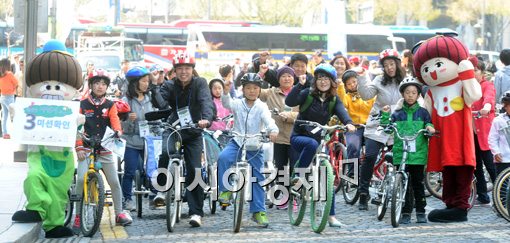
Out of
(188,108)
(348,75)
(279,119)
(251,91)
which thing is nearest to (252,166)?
(251,91)

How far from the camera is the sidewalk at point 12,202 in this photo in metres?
9.40

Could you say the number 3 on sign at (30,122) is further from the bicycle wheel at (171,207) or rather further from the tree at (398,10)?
the tree at (398,10)

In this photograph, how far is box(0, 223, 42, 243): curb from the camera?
9.11m

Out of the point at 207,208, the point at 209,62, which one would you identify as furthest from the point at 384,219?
the point at 209,62

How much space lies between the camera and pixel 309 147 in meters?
10.7

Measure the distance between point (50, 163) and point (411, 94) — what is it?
372 cm

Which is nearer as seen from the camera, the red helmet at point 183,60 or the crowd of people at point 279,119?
the crowd of people at point 279,119

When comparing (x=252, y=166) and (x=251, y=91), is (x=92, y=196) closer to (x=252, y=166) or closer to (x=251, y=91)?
(x=252, y=166)

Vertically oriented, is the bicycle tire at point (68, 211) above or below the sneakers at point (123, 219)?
above

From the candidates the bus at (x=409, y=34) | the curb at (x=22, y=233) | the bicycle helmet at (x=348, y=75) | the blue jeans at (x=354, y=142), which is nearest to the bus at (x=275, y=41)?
the bus at (x=409, y=34)

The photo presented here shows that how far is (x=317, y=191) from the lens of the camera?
33.8 feet

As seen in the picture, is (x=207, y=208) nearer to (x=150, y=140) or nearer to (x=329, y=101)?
(x=150, y=140)

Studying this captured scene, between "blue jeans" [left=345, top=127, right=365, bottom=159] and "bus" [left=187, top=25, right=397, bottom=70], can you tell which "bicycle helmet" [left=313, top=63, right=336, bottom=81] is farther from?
"bus" [left=187, top=25, right=397, bottom=70]

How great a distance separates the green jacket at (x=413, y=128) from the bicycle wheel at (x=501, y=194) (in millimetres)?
774
